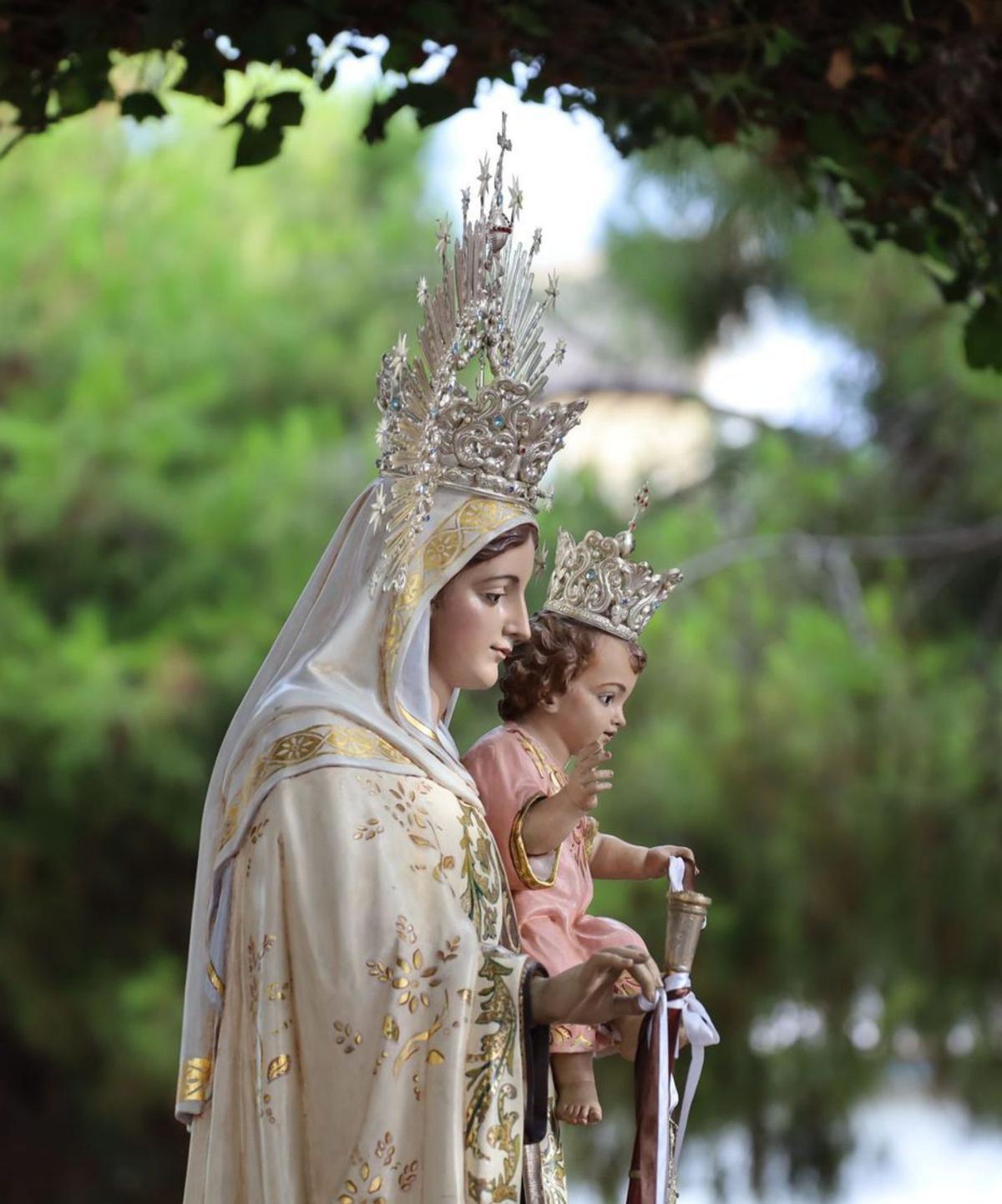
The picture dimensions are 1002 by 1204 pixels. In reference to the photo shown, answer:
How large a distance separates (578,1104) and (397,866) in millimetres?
437

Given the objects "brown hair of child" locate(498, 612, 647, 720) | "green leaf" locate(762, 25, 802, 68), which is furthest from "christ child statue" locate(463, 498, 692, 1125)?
"green leaf" locate(762, 25, 802, 68)

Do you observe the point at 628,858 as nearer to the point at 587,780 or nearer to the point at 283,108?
the point at 587,780

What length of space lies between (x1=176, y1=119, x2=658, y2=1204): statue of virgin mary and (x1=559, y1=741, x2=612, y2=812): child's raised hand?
0.15m

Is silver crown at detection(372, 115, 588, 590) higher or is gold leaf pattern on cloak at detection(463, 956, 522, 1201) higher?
silver crown at detection(372, 115, 588, 590)

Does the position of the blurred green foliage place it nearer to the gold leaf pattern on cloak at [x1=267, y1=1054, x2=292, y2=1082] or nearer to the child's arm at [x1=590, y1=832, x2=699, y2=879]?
the child's arm at [x1=590, y1=832, x2=699, y2=879]

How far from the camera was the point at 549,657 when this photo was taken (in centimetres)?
301

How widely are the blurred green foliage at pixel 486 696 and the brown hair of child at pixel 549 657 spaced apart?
465 cm

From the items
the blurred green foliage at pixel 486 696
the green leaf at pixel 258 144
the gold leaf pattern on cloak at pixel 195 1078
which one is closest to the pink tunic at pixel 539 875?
the gold leaf pattern on cloak at pixel 195 1078

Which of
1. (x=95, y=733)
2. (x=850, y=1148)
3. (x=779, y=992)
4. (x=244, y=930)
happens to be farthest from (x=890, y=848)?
(x=244, y=930)

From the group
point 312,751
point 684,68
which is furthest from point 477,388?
point 684,68

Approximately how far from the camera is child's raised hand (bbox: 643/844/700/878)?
2.96m

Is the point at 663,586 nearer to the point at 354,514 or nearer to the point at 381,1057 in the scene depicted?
the point at 354,514

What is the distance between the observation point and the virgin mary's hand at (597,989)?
2.61 m

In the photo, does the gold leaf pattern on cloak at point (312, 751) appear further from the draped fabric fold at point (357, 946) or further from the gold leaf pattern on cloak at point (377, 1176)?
the gold leaf pattern on cloak at point (377, 1176)
